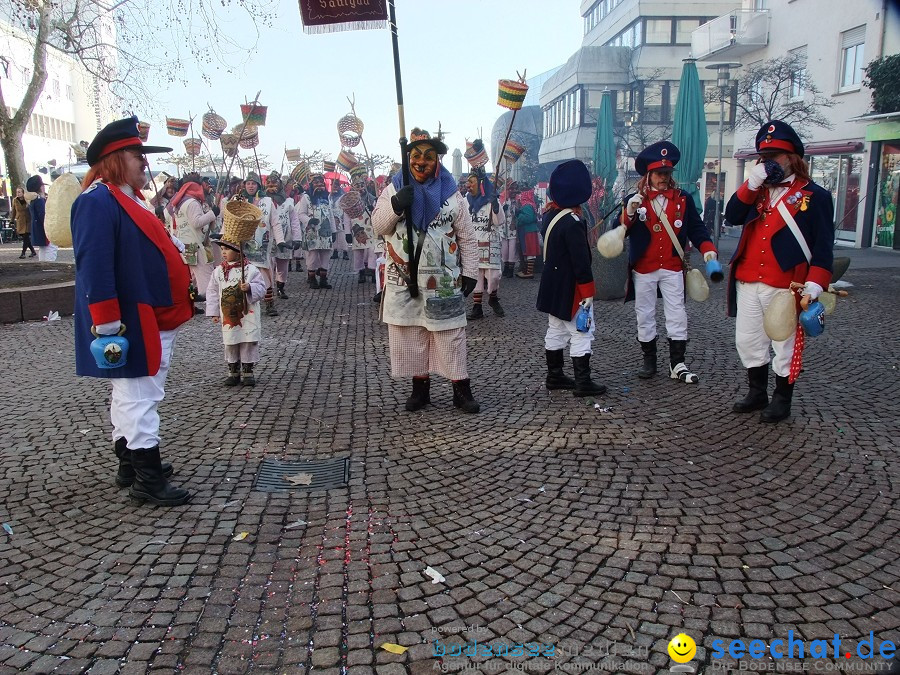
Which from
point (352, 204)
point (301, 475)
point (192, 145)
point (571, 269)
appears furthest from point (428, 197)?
point (192, 145)

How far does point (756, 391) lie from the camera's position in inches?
213

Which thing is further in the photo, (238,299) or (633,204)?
(238,299)

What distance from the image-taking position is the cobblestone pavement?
2.79m

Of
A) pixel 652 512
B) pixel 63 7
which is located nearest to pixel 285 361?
pixel 652 512

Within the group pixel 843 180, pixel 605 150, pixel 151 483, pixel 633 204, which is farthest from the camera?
pixel 843 180

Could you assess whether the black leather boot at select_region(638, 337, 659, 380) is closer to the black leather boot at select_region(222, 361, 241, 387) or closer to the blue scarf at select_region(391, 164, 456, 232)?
the blue scarf at select_region(391, 164, 456, 232)

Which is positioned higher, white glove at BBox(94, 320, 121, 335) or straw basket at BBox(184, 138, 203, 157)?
straw basket at BBox(184, 138, 203, 157)

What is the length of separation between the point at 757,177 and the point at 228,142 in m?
12.8

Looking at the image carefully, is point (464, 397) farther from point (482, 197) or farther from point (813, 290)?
point (482, 197)

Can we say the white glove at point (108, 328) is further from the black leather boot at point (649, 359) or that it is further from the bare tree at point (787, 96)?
the bare tree at point (787, 96)

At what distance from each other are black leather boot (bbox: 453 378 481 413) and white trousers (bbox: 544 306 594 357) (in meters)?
0.90

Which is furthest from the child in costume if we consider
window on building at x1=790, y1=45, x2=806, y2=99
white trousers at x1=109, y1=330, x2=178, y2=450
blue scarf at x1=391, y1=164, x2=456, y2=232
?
window on building at x1=790, y1=45, x2=806, y2=99

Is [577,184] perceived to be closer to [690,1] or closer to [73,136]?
[690,1]

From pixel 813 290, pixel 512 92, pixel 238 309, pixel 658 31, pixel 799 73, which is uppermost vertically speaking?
pixel 658 31
